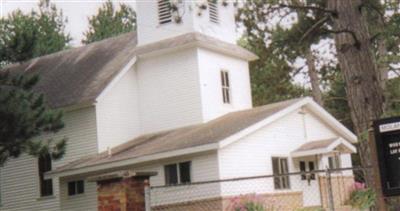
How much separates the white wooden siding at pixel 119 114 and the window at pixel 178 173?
3525 mm

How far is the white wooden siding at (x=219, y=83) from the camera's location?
2567cm

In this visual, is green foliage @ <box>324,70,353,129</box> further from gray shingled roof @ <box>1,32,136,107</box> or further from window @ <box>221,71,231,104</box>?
gray shingled roof @ <box>1,32,136,107</box>

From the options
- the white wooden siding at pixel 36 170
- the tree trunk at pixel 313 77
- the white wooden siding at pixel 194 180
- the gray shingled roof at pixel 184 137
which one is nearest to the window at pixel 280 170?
the gray shingled roof at pixel 184 137

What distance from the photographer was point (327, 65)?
106 feet

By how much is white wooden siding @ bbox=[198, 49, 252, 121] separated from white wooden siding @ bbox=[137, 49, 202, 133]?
0.31 m

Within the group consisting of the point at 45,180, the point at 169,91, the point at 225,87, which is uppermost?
the point at 225,87

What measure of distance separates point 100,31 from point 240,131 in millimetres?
34128

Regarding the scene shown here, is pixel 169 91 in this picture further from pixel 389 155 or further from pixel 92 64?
pixel 389 155

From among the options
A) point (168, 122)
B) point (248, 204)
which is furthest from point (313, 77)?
point (248, 204)

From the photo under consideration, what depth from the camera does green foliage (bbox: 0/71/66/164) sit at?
15.8 meters

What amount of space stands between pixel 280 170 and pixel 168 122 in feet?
15.4

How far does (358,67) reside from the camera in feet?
33.8

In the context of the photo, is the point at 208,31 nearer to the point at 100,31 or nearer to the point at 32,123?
the point at 32,123

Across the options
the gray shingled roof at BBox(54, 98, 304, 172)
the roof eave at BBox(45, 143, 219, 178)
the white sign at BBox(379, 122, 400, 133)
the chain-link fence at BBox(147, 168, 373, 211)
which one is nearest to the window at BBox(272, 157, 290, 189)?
the chain-link fence at BBox(147, 168, 373, 211)
